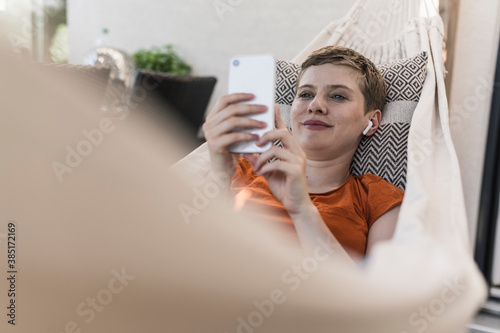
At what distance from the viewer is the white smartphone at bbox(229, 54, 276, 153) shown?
2.48ft

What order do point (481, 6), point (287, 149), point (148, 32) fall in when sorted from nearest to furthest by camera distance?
point (287, 149) < point (481, 6) < point (148, 32)

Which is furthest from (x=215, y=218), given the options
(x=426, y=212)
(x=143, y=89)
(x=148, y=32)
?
(x=148, y=32)

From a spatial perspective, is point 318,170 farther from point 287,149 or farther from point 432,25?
point 432,25

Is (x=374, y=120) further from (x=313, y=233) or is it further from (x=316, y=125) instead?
(x=313, y=233)

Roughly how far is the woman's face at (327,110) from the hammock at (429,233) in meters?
0.15

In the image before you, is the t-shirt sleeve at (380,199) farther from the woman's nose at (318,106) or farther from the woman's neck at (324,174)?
the woman's nose at (318,106)

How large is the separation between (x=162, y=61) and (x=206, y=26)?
0.43 meters

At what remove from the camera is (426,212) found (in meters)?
0.67

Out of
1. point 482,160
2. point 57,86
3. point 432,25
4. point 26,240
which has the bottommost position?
point 482,160

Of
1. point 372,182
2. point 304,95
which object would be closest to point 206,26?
point 304,95

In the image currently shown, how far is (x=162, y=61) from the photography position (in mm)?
3244

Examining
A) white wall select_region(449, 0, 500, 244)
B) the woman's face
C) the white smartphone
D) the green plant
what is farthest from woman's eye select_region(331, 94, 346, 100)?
the green plant

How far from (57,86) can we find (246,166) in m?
0.59

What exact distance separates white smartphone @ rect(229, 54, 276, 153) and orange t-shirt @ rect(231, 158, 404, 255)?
0.21m
